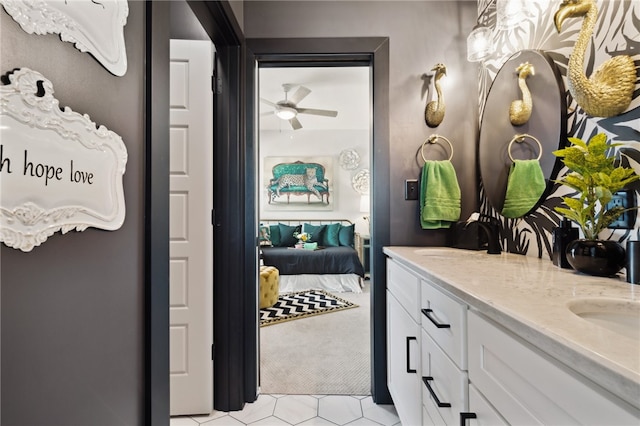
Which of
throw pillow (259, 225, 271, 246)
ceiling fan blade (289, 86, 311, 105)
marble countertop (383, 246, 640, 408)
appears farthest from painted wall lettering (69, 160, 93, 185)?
throw pillow (259, 225, 271, 246)

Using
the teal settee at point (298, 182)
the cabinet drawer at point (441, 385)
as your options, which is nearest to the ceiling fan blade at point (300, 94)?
the teal settee at point (298, 182)

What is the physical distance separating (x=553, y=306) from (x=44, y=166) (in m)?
1.03

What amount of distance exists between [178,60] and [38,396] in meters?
1.66

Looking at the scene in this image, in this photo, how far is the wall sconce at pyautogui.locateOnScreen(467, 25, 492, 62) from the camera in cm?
151

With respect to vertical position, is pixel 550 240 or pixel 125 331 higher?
pixel 550 240

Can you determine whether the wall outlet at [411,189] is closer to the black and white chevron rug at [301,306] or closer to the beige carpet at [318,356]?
the beige carpet at [318,356]

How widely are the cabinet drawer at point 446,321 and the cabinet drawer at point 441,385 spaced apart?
3 centimetres

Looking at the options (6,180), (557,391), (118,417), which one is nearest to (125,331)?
(118,417)

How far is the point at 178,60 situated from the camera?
1615 millimetres

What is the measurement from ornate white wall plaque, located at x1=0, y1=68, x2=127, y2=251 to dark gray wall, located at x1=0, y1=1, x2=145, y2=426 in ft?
0.10

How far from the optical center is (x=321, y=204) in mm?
5418

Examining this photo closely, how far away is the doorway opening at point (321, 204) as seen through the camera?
2.11m

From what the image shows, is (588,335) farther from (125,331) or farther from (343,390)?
(343,390)

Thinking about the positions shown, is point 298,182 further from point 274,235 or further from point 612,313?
point 612,313
